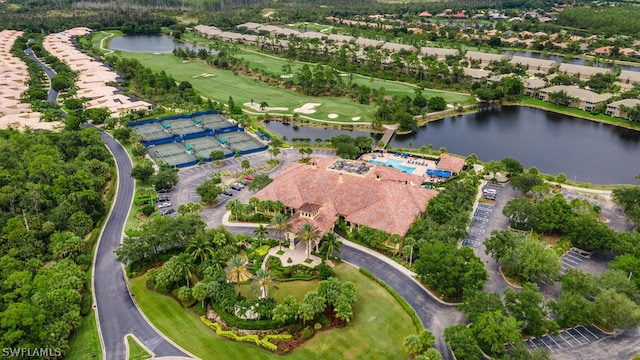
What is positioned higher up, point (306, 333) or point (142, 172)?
point (142, 172)

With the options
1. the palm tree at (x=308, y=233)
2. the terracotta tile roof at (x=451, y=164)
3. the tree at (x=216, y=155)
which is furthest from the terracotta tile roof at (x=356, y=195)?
the tree at (x=216, y=155)

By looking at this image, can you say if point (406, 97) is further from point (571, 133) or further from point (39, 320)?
point (39, 320)

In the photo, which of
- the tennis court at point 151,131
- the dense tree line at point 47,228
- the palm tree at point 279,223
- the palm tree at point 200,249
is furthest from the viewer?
the tennis court at point 151,131

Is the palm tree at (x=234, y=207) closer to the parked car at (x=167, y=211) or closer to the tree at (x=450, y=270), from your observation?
the parked car at (x=167, y=211)

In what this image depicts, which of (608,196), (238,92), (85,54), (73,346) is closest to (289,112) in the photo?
(238,92)

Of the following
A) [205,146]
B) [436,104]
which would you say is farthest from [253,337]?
[436,104]

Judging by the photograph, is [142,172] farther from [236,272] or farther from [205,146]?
[236,272]

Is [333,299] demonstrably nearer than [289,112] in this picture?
Yes
